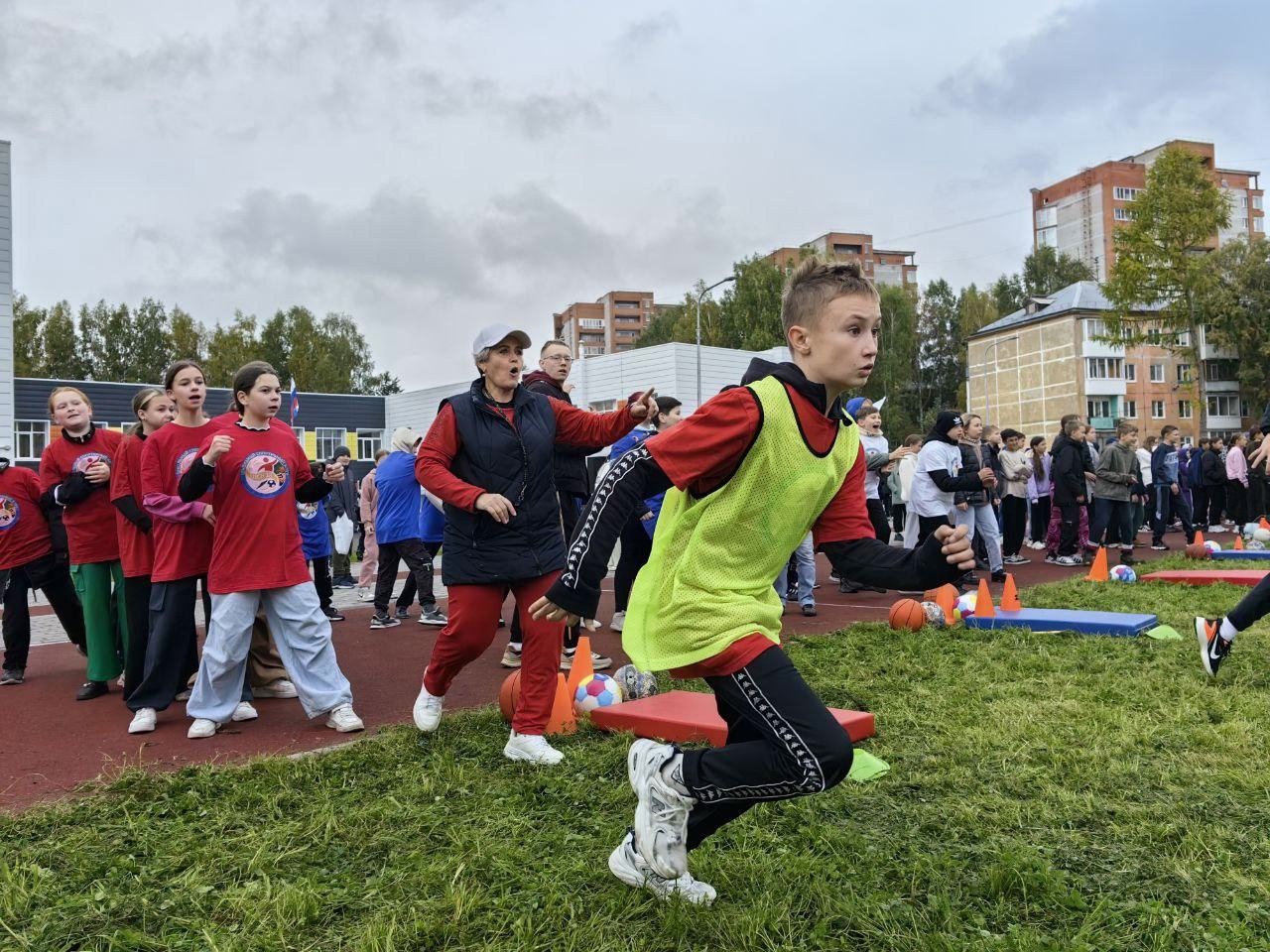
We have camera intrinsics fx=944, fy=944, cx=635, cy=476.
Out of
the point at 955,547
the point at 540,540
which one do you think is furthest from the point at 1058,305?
the point at 955,547

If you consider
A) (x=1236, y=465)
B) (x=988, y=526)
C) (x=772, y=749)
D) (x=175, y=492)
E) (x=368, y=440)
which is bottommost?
(x=772, y=749)

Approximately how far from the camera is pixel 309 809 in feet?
13.5

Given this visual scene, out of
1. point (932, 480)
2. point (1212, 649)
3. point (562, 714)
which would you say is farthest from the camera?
point (932, 480)

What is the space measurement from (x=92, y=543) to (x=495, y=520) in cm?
377

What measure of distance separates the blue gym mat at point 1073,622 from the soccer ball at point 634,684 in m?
3.81

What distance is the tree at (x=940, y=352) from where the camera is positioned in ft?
252

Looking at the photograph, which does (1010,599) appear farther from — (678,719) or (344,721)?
(344,721)

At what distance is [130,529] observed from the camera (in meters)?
6.44

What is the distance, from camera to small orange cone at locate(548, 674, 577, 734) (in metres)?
5.37

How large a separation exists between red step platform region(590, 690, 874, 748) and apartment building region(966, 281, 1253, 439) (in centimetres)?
6656

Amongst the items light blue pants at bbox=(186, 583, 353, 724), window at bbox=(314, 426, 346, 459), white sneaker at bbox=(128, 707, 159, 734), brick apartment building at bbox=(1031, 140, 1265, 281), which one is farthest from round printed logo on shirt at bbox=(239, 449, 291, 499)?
brick apartment building at bbox=(1031, 140, 1265, 281)

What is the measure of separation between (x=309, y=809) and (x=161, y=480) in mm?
2801

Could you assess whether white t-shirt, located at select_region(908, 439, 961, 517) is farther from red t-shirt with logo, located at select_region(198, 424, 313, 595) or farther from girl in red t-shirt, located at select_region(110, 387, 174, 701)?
girl in red t-shirt, located at select_region(110, 387, 174, 701)

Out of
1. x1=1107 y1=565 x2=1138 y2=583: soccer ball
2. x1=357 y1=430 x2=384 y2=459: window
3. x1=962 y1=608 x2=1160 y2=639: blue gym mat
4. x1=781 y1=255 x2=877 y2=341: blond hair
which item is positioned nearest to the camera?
x1=781 y1=255 x2=877 y2=341: blond hair
